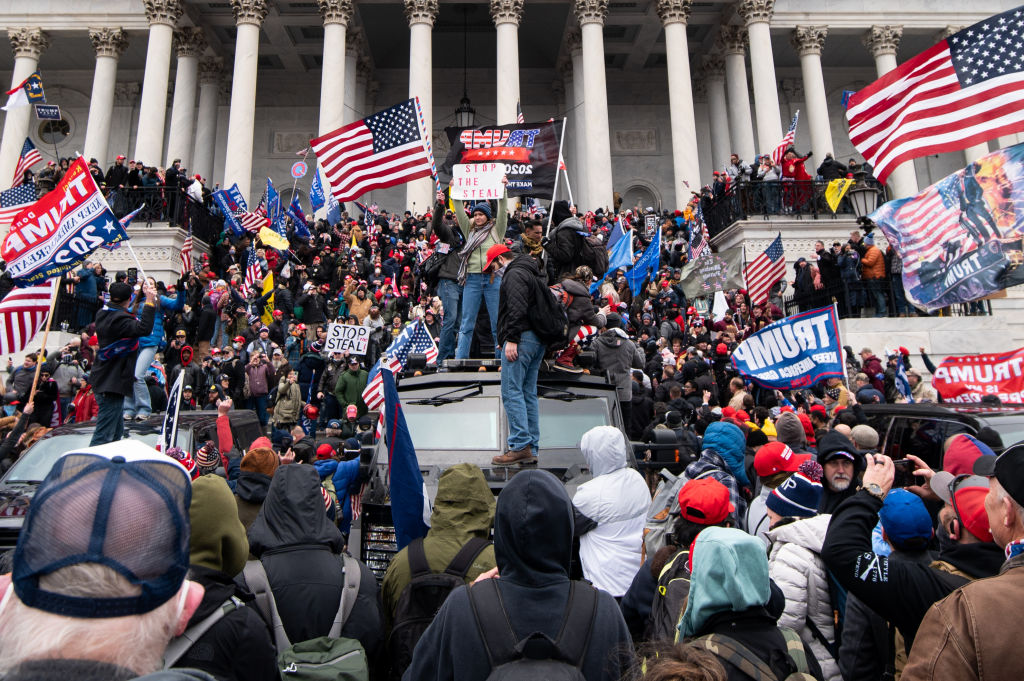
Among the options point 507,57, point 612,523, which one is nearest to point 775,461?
point 612,523

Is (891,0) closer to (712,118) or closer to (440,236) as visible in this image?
(712,118)

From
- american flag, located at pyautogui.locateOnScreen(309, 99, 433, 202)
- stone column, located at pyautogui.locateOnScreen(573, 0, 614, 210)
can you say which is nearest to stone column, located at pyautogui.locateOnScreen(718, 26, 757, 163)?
stone column, located at pyautogui.locateOnScreen(573, 0, 614, 210)

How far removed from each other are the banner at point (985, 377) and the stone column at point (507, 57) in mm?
19757

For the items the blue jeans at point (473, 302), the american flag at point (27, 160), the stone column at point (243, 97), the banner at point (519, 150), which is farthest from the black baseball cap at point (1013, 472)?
the stone column at point (243, 97)

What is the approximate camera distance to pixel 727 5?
1230 inches

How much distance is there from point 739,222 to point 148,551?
23.4 meters

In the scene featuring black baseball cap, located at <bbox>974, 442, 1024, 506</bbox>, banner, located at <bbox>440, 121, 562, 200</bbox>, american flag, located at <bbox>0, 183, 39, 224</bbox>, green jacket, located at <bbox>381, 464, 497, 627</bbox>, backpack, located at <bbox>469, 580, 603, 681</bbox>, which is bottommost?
backpack, located at <bbox>469, 580, 603, 681</bbox>

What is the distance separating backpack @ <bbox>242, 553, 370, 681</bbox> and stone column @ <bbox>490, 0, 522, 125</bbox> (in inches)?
980

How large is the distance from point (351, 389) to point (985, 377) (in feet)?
31.3

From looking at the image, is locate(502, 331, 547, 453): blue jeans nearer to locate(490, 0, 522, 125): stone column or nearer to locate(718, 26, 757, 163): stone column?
locate(490, 0, 522, 125): stone column

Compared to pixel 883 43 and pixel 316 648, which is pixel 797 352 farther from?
pixel 883 43

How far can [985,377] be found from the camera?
361 inches

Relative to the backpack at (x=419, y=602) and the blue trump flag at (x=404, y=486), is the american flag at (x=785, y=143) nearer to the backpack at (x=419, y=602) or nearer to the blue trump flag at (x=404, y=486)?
the blue trump flag at (x=404, y=486)

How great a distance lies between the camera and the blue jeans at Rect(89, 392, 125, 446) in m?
7.21
